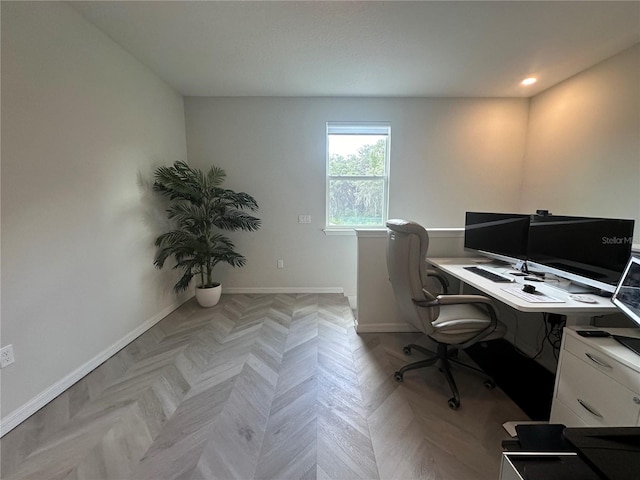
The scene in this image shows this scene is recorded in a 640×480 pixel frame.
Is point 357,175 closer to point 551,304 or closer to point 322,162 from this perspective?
point 322,162

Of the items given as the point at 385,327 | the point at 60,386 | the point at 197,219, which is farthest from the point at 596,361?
the point at 197,219

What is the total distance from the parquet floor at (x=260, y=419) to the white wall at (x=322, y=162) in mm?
1502

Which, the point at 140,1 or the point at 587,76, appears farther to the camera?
the point at 587,76

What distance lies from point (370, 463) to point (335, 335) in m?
1.27

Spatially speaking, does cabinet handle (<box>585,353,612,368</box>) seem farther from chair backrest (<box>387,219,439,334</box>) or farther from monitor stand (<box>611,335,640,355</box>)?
chair backrest (<box>387,219,439,334</box>)

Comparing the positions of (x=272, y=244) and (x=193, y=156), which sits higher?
(x=193, y=156)

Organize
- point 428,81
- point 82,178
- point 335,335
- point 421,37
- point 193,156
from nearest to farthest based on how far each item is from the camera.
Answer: point 82,178, point 421,37, point 335,335, point 428,81, point 193,156

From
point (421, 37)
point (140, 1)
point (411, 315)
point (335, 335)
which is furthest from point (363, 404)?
point (140, 1)

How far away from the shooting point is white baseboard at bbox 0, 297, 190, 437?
1488mm

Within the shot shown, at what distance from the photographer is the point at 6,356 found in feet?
4.86

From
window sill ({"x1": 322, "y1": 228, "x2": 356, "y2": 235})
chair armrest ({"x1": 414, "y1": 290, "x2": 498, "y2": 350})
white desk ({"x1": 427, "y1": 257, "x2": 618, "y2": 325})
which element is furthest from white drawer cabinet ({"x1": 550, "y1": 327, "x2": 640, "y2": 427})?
window sill ({"x1": 322, "y1": 228, "x2": 356, "y2": 235})

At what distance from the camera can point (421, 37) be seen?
2.16 meters

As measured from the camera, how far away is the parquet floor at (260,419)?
1.27 metres

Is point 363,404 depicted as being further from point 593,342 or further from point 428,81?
point 428,81
